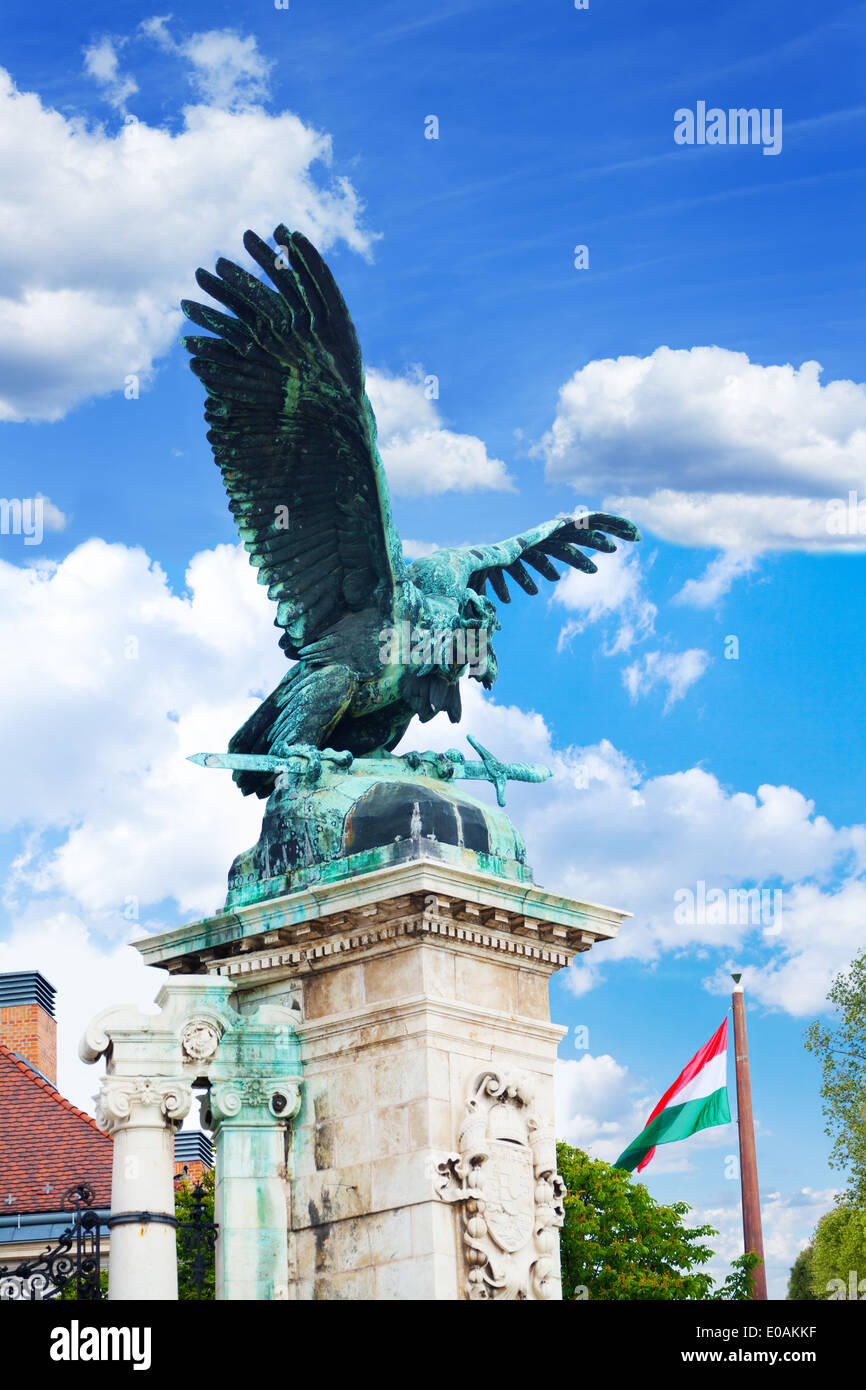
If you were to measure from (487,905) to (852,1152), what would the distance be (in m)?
29.5

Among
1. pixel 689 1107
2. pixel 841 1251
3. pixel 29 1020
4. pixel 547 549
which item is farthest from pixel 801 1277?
pixel 547 549

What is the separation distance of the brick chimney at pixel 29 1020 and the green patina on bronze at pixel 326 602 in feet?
81.1

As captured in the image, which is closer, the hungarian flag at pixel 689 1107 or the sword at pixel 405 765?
the sword at pixel 405 765

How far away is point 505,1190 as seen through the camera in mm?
12930

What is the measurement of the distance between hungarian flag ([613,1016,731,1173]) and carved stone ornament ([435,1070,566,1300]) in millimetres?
13369

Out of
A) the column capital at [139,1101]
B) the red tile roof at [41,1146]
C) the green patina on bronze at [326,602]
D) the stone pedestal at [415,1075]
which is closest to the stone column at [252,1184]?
the stone pedestal at [415,1075]

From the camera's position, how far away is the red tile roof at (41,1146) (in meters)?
31.0

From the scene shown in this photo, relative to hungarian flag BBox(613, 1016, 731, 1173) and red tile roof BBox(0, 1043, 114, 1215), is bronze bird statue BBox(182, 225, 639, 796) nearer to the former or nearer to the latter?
hungarian flag BBox(613, 1016, 731, 1173)

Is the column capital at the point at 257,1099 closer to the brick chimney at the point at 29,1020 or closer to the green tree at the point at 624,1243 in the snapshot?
the green tree at the point at 624,1243

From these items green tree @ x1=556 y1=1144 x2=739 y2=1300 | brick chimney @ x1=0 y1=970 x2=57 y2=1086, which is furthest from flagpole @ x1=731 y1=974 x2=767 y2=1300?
brick chimney @ x1=0 y1=970 x2=57 y2=1086

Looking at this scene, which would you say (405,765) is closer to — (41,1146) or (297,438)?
(297,438)

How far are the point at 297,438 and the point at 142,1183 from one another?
5171mm
